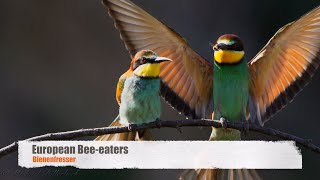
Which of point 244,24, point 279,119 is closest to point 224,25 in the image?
point 244,24

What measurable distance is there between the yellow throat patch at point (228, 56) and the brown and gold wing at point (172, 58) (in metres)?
0.03

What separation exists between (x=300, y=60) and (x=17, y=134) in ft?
8.05

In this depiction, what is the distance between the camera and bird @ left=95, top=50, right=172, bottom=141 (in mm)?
1649

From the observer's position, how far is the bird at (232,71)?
166cm

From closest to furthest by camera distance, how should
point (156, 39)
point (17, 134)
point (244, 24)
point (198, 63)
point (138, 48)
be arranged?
point (138, 48) → point (156, 39) → point (198, 63) → point (17, 134) → point (244, 24)

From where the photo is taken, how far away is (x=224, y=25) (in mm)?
4191

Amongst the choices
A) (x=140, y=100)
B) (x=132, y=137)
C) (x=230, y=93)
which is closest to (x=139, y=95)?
(x=140, y=100)

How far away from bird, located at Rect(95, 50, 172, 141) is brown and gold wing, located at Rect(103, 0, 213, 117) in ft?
0.08

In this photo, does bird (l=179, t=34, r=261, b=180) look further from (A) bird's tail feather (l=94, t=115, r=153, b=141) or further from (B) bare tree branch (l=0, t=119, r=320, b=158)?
(B) bare tree branch (l=0, t=119, r=320, b=158)

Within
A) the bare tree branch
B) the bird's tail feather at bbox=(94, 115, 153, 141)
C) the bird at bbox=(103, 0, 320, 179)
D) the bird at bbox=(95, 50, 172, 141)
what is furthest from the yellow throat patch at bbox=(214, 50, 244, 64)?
the bare tree branch

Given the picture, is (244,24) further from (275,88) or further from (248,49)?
(275,88)

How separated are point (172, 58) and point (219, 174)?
0.25m

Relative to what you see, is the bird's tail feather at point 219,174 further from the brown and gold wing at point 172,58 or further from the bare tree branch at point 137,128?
the bare tree branch at point 137,128

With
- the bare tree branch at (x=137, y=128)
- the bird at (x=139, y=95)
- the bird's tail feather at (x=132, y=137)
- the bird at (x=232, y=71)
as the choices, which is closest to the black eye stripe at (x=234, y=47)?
the bird at (x=232, y=71)
